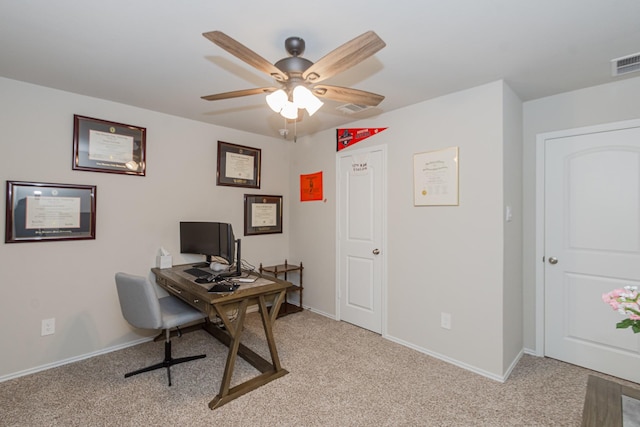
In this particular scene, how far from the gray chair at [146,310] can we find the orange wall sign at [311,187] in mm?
2028

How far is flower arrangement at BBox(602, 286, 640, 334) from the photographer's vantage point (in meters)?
1.20

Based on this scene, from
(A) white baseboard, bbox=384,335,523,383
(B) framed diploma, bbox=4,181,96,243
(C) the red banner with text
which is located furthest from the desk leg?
(C) the red banner with text

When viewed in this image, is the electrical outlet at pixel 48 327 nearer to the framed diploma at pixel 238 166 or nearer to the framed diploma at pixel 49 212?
the framed diploma at pixel 49 212

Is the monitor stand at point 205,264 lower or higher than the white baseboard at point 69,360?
higher

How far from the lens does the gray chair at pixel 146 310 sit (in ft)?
7.15

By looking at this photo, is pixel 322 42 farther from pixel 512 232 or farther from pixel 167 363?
pixel 167 363

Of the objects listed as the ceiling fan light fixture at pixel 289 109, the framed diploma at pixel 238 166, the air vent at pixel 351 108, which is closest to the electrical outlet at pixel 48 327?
the framed diploma at pixel 238 166

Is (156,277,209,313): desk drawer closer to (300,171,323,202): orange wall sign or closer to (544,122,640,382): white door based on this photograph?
(300,171,323,202): orange wall sign

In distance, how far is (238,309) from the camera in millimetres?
2496

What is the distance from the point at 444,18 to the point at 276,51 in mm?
1009

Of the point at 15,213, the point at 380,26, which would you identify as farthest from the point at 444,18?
the point at 15,213

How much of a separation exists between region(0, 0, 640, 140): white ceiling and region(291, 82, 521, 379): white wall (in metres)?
0.27

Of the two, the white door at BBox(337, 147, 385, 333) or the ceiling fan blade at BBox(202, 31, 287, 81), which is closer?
the ceiling fan blade at BBox(202, 31, 287, 81)

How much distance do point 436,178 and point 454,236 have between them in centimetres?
55
